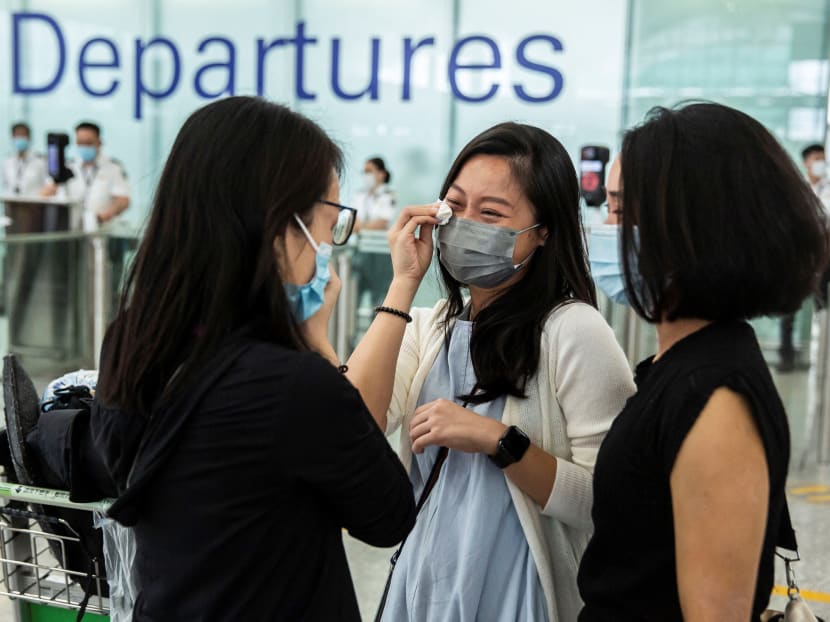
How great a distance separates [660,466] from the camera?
109cm

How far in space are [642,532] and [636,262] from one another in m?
0.32

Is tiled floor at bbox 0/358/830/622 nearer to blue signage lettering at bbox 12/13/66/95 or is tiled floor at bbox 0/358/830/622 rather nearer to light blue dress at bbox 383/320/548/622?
light blue dress at bbox 383/320/548/622

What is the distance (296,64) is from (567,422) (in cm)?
764

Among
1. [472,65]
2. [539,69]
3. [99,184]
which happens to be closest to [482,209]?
[472,65]

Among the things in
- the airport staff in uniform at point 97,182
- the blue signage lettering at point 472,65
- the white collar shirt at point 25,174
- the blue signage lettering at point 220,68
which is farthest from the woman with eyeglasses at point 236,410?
the white collar shirt at point 25,174

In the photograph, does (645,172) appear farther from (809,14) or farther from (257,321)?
(809,14)

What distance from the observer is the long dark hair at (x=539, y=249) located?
5.08 feet

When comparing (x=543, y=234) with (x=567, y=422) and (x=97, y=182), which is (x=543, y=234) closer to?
(x=567, y=422)

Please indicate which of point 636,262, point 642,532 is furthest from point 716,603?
point 636,262

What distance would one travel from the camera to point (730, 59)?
8.14m

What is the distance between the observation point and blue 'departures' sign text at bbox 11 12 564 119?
8.23 m

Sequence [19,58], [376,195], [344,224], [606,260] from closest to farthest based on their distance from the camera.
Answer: [344,224] < [606,260] < [19,58] < [376,195]

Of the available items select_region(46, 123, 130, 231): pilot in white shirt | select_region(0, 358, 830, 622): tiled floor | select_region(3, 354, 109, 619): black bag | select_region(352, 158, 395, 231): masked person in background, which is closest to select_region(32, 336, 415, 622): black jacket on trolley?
select_region(3, 354, 109, 619): black bag

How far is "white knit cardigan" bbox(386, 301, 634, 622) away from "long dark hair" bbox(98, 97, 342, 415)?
19.0 inches
